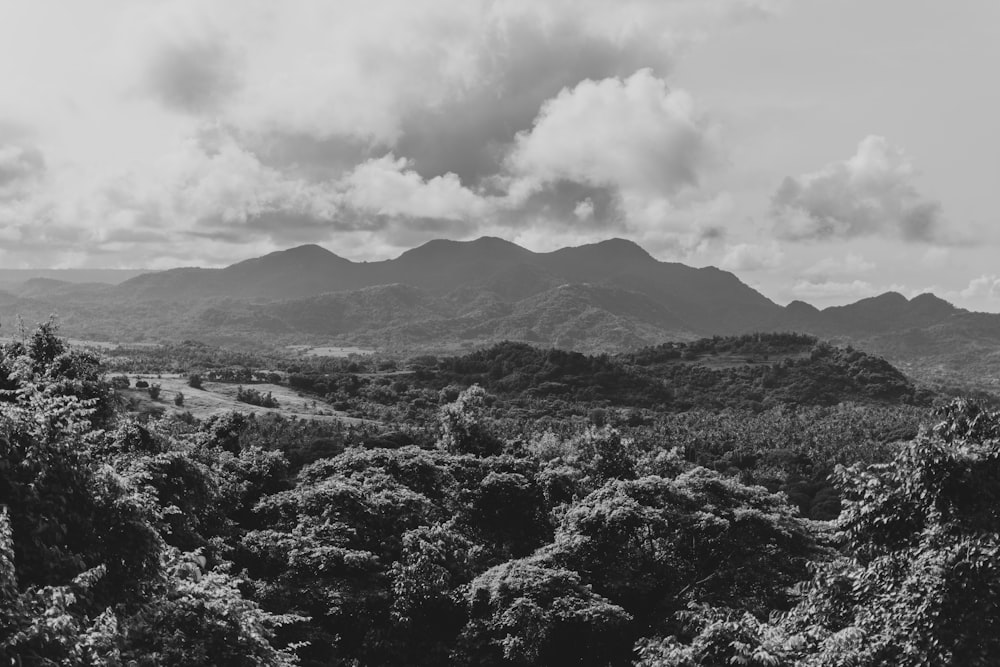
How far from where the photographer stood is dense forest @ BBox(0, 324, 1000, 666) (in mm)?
8750

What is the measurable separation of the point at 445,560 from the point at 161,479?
320 inches

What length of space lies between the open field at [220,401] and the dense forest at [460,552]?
106482mm

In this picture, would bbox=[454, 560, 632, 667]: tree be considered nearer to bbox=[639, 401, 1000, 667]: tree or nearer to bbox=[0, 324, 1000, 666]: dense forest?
bbox=[0, 324, 1000, 666]: dense forest

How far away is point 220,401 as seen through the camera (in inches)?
5871

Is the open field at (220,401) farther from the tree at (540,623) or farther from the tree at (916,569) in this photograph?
the tree at (916,569)

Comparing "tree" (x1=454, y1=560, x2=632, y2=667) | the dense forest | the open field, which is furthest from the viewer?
the open field

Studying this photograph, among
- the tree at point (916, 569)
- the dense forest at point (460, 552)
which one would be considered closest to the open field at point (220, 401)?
the dense forest at point (460, 552)

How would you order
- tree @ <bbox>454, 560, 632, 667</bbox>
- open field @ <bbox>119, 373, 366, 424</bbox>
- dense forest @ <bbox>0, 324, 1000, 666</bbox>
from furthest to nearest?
open field @ <bbox>119, 373, 366, 424</bbox>
tree @ <bbox>454, 560, 632, 667</bbox>
dense forest @ <bbox>0, 324, 1000, 666</bbox>

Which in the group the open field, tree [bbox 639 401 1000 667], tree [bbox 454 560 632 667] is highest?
tree [bbox 639 401 1000 667]

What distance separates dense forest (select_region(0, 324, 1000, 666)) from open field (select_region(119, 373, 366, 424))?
106482 mm

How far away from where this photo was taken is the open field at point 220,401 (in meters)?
133

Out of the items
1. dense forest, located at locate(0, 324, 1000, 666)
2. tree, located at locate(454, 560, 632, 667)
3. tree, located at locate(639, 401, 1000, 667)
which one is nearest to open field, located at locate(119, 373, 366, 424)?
dense forest, located at locate(0, 324, 1000, 666)

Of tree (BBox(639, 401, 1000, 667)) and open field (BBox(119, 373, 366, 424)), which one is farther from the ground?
tree (BBox(639, 401, 1000, 667))

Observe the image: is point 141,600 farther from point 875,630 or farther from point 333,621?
point 875,630
